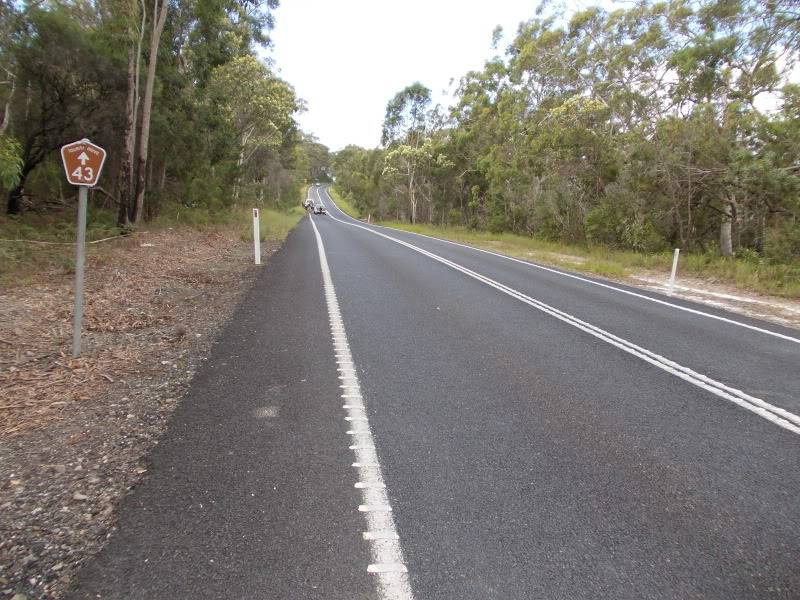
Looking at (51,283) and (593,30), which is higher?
(593,30)

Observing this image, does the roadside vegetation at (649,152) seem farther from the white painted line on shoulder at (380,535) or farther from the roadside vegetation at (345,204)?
the roadside vegetation at (345,204)

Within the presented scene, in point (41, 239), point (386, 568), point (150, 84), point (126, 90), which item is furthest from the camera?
point (126, 90)

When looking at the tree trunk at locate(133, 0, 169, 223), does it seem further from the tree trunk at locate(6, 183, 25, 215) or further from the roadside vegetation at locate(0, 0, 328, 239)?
the tree trunk at locate(6, 183, 25, 215)

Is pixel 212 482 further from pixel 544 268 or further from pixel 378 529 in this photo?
pixel 544 268

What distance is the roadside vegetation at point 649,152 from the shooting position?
44.5ft

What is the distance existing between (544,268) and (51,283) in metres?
11.8

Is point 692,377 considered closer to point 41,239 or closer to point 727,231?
point 727,231

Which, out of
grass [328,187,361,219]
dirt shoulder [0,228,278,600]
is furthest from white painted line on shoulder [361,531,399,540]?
grass [328,187,361,219]

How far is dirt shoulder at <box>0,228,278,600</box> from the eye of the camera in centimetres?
260

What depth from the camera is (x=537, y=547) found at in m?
2.58

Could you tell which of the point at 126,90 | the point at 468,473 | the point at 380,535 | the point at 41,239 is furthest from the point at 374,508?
the point at 126,90

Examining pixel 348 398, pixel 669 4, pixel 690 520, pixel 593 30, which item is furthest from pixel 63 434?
pixel 593 30

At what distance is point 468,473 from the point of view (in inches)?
127

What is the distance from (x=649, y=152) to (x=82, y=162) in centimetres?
1714
